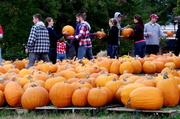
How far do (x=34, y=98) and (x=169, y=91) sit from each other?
5.84 feet

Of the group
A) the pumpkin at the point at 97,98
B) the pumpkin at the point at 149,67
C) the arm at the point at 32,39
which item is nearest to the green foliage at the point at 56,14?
the arm at the point at 32,39

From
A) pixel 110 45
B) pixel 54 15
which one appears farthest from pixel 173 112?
pixel 54 15

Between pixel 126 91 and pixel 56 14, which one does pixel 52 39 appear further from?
pixel 56 14

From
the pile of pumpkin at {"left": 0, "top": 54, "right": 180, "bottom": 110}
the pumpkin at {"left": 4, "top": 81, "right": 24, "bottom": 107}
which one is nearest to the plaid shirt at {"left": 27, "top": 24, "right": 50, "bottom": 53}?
the pile of pumpkin at {"left": 0, "top": 54, "right": 180, "bottom": 110}

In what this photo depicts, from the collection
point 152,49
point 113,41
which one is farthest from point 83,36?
point 152,49

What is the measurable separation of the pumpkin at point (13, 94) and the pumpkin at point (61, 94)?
0.56 m

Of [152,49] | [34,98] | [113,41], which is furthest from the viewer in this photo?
[152,49]

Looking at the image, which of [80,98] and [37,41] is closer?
[80,98]

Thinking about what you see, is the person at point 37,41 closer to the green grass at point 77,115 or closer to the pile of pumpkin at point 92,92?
the pile of pumpkin at point 92,92

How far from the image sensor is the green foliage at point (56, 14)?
1966cm

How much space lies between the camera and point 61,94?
Result: 5.92 meters

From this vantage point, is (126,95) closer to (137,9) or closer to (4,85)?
(4,85)

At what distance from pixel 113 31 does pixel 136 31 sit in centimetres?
68

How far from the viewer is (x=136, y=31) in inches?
495
